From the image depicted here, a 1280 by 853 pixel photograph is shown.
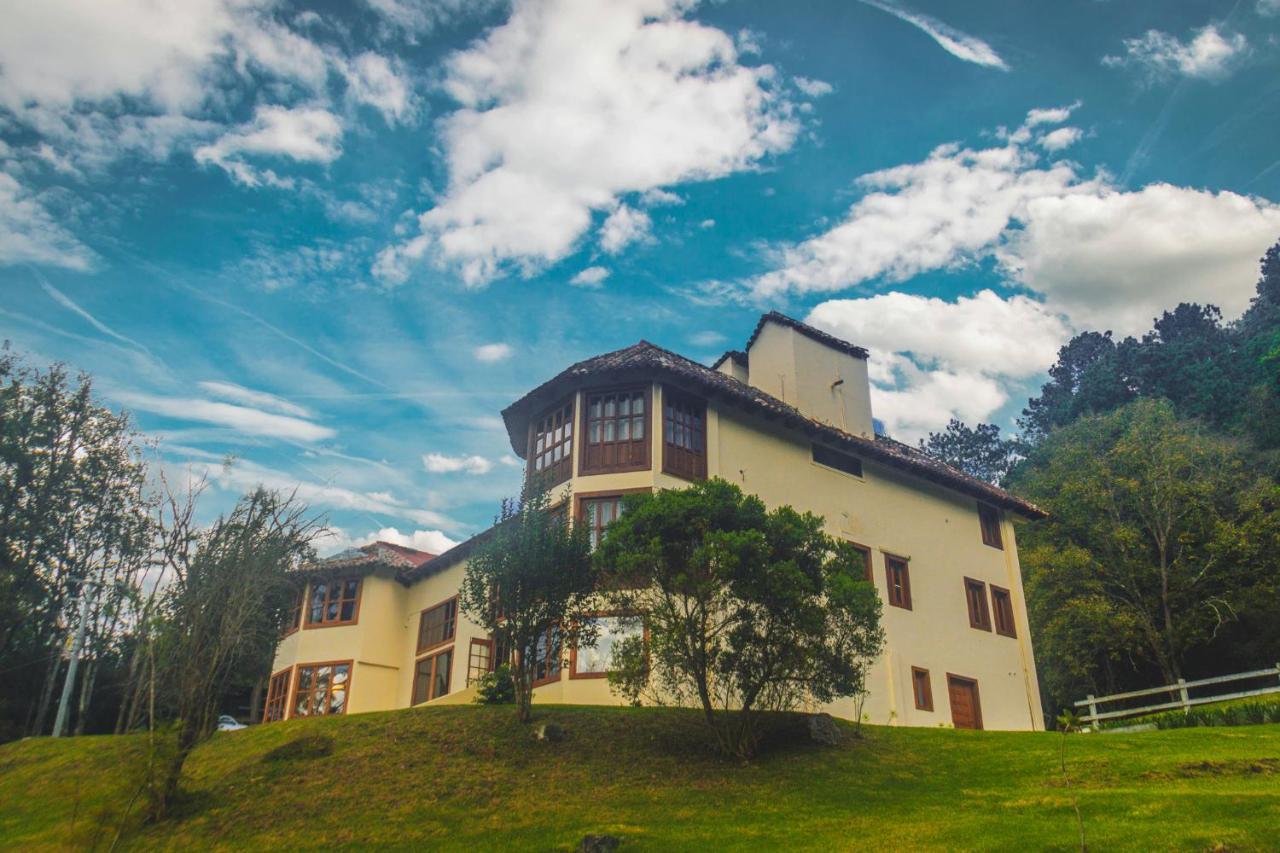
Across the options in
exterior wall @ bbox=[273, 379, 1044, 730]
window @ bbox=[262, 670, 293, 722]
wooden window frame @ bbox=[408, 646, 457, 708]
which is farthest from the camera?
window @ bbox=[262, 670, 293, 722]

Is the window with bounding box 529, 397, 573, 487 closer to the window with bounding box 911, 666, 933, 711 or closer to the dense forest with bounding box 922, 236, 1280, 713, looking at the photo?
the window with bounding box 911, 666, 933, 711

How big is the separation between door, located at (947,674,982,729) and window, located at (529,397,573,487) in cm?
1347

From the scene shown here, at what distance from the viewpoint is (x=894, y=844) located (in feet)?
43.3

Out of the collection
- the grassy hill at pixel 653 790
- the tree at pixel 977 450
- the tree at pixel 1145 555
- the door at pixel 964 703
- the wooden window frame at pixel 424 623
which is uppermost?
the tree at pixel 977 450

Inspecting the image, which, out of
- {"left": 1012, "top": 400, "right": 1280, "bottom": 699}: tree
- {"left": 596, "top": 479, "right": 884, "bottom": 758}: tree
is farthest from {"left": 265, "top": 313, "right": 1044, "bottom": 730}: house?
{"left": 1012, "top": 400, "right": 1280, "bottom": 699}: tree

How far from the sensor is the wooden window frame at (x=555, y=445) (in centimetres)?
2594

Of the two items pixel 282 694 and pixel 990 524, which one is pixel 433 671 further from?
pixel 990 524

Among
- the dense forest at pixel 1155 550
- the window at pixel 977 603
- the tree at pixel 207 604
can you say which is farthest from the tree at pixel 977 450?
the tree at pixel 207 604

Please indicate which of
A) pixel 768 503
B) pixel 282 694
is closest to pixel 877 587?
pixel 768 503

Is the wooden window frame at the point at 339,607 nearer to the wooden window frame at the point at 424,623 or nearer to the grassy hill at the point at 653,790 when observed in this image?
the wooden window frame at the point at 424,623

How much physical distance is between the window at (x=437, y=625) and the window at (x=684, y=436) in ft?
34.6

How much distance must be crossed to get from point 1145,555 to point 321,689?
2996 cm

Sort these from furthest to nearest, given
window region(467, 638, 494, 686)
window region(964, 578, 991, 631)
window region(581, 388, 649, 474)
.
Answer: window region(964, 578, 991, 631) → window region(467, 638, 494, 686) → window region(581, 388, 649, 474)

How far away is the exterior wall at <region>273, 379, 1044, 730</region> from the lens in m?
26.6
